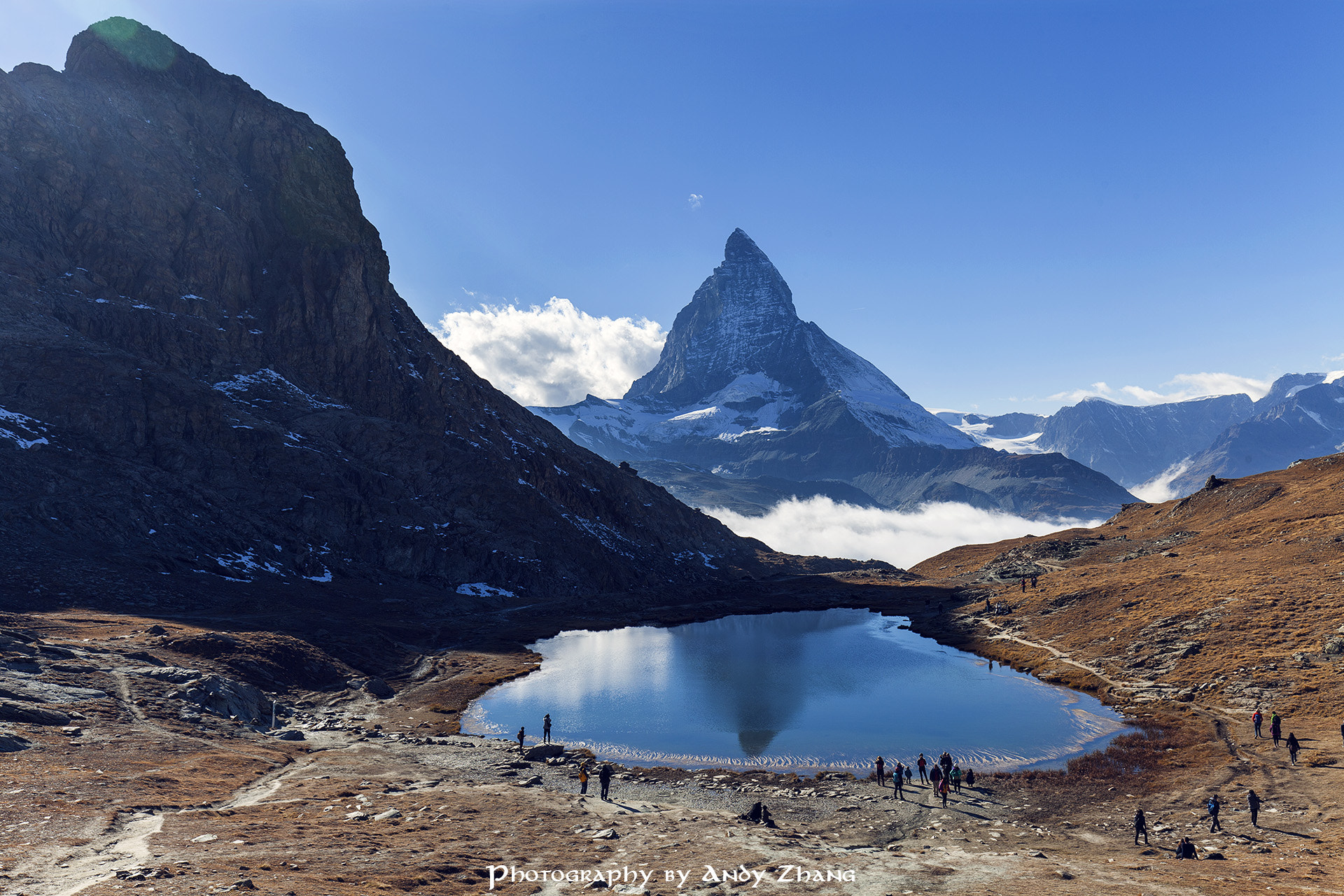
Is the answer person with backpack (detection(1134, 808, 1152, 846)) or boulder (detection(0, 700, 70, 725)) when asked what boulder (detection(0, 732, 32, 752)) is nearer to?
boulder (detection(0, 700, 70, 725))

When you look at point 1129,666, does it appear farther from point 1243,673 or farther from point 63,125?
point 63,125

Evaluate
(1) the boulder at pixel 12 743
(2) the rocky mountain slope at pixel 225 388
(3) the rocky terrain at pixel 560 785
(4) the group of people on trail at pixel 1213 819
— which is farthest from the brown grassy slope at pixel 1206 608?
(2) the rocky mountain slope at pixel 225 388

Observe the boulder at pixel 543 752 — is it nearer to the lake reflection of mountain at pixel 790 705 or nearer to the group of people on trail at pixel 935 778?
the lake reflection of mountain at pixel 790 705

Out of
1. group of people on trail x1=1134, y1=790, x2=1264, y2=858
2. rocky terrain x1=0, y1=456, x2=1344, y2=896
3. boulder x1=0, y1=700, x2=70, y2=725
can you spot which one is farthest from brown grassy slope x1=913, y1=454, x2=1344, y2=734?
boulder x1=0, y1=700, x2=70, y2=725

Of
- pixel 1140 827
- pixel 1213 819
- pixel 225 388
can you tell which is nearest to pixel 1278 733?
pixel 1213 819

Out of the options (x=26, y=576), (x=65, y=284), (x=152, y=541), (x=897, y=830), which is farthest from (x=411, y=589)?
(x=897, y=830)

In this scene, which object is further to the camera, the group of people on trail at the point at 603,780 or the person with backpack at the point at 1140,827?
the group of people on trail at the point at 603,780

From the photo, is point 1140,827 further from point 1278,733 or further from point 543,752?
point 543,752
